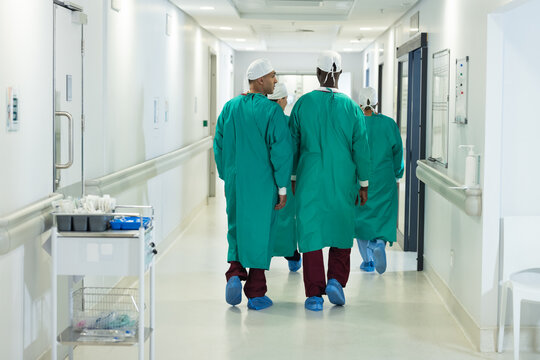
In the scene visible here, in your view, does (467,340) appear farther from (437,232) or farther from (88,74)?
(88,74)

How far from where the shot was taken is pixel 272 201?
197 inches

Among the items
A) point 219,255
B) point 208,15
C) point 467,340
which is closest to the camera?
point 467,340

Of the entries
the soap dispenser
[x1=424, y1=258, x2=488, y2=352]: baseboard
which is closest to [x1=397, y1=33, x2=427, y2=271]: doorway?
[x1=424, y1=258, x2=488, y2=352]: baseboard

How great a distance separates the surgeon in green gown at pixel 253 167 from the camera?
16.2ft

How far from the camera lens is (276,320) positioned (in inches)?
193

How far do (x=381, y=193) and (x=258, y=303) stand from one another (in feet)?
5.84

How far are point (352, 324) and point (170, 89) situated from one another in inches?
153

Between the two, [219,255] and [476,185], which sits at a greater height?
[476,185]

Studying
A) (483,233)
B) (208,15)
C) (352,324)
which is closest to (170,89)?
(208,15)

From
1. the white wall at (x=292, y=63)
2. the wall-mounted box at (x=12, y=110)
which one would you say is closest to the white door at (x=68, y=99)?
the wall-mounted box at (x=12, y=110)

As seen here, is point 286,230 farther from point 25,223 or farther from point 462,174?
point 25,223

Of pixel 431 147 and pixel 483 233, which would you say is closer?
→ pixel 483 233

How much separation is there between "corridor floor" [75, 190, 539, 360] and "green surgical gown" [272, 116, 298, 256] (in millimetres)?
299

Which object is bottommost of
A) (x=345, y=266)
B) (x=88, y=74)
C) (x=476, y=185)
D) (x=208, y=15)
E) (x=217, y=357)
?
(x=217, y=357)
